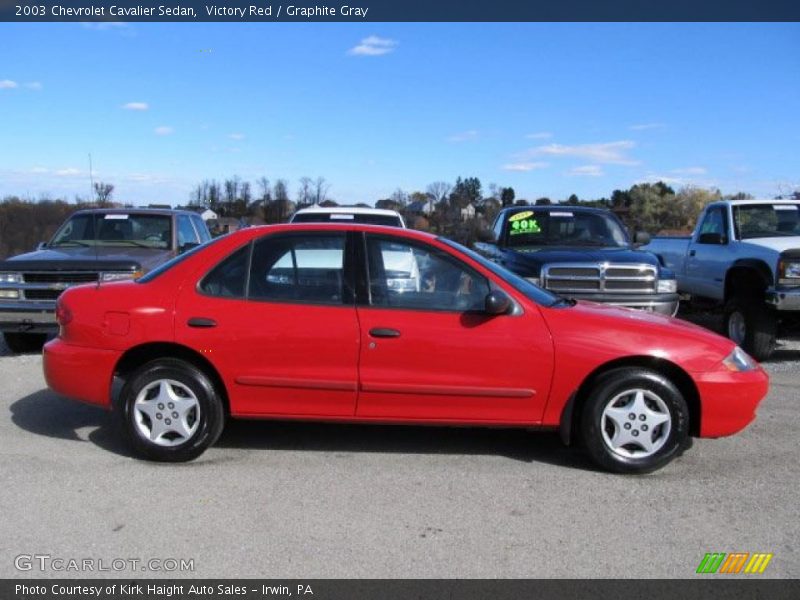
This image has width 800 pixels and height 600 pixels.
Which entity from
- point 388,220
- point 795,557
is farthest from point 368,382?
point 388,220

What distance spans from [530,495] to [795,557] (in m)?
1.42

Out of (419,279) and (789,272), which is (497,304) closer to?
(419,279)

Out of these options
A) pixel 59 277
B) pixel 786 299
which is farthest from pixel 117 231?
pixel 786 299

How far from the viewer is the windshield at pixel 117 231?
9656mm

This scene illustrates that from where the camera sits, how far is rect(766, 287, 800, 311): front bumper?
8.15 m

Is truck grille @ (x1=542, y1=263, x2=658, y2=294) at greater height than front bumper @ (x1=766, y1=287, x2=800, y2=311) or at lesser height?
greater

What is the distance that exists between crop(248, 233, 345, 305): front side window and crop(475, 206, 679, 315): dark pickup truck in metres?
3.48

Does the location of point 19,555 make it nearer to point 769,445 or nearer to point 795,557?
point 795,557

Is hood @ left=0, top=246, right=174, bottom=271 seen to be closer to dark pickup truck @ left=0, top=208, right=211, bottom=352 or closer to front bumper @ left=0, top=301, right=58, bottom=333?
dark pickup truck @ left=0, top=208, right=211, bottom=352

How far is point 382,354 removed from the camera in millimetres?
4734

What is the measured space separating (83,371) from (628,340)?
3674 mm

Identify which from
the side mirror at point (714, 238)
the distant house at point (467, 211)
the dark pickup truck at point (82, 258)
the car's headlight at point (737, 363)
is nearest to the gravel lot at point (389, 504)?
the car's headlight at point (737, 363)

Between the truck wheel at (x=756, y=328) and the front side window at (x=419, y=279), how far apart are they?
535cm

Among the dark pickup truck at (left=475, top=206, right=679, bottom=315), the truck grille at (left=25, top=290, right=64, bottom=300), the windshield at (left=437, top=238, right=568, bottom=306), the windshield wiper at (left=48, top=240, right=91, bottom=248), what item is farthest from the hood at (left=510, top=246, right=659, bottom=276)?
the windshield wiper at (left=48, top=240, right=91, bottom=248)
